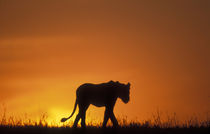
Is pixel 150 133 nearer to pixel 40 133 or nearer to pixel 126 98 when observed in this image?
pixel 126 98

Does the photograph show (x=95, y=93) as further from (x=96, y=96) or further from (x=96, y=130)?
(x=96, y=130)

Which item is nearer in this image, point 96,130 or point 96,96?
point 96,130

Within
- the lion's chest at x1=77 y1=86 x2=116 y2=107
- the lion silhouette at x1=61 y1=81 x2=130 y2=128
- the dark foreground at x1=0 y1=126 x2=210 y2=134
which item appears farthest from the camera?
the lion's chest at x1=77 y1=86 x2=116 y2=107

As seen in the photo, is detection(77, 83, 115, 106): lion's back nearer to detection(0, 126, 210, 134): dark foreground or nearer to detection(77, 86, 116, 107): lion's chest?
detection(77, 86, 116, 107): lion's chest

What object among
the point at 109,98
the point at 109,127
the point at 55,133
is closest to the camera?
the point at 55,133

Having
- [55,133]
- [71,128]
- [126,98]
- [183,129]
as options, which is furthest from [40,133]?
[183,129]

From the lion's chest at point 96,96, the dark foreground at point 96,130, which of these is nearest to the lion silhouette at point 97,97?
the lion's chest at point 96,96

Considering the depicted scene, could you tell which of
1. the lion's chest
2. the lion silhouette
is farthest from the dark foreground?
the lion's chest

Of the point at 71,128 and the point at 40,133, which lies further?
the point at 71,128

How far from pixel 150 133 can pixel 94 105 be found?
109 inches

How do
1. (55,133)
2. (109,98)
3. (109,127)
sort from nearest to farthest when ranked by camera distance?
(55,133) → (109,127) → (109,98)

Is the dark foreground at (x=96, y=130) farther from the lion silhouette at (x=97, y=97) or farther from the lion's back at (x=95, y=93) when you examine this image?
the lion's back at (x=95, y=93)

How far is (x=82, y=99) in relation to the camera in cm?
1264

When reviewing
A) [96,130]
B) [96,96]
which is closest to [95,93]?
[96,96]
